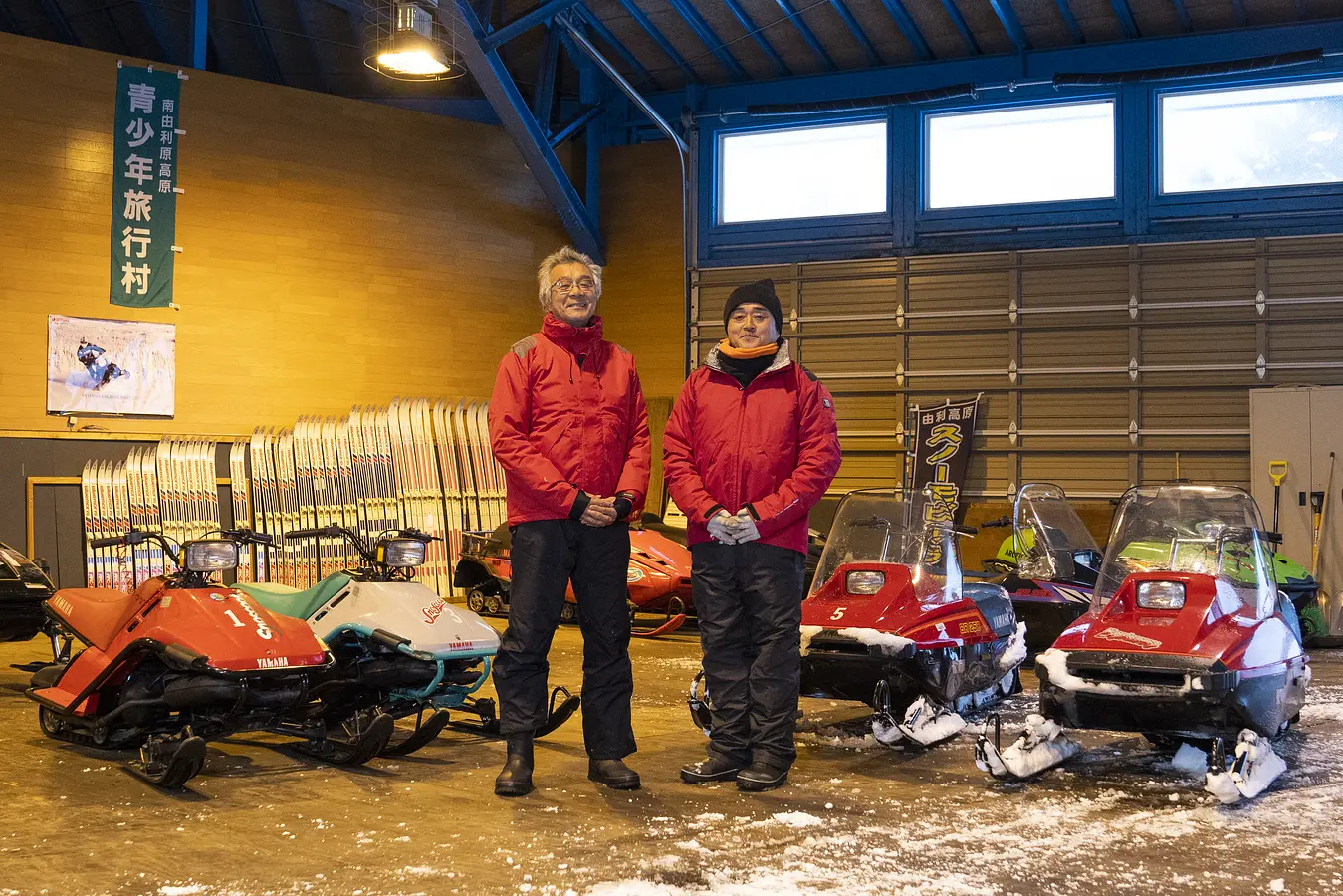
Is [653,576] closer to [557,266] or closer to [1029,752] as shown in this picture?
[1029,752]

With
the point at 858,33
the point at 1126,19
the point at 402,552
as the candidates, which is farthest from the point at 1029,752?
the point at 858,33

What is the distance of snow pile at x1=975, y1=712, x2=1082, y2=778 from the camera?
13.7ft

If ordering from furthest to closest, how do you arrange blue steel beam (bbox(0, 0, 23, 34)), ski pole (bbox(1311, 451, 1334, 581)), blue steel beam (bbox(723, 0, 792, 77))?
blue steel beam (bbox(723, 0, 792, 77)), blue steel beam (bbox(0, 0, 23, 34)), ski pole (bbox(1311, 451, 1334, 581))

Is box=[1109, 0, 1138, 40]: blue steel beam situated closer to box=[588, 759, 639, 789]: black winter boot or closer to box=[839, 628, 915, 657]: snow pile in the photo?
box=[839, 628, 915, 657]: snow pile

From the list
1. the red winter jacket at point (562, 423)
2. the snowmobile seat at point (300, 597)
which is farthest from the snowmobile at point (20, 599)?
the red winter jacket at point (562, 423)

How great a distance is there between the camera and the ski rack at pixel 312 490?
34.2ft

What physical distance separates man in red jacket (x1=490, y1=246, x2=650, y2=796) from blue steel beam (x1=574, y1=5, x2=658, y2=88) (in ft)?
31.1

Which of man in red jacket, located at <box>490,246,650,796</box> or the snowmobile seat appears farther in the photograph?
the snowmobile seat

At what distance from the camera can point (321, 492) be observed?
11.1 meters

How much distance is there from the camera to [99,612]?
4.64m

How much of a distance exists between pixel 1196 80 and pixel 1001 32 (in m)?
1.85

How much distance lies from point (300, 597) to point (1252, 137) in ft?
32.9

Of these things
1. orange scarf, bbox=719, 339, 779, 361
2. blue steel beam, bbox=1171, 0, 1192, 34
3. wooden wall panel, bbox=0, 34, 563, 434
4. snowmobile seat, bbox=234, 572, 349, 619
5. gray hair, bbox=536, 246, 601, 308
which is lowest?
snowmobile seat, bbox=234, 572, 349, 619

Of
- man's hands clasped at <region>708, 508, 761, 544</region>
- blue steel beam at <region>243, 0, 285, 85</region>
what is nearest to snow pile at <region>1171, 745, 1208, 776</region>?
man's hands clasped at <region>708, 508, 761, 544</region>
